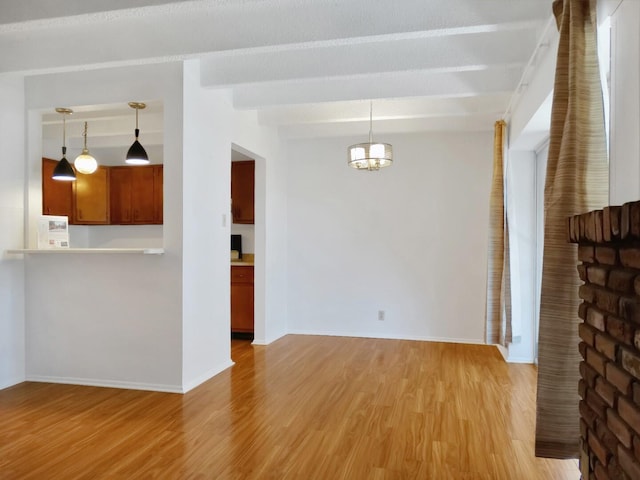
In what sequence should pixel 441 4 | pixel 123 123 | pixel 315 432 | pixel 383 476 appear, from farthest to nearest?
pixel 123 123
pixel 315 432
pixel 441 4
pixel 383 476

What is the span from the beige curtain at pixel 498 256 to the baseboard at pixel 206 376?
8.50 feet

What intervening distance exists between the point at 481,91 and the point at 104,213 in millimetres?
4986

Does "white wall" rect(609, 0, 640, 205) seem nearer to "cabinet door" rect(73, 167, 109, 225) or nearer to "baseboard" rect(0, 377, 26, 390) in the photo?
"baseboard" rect(0, 377, 26, 390)

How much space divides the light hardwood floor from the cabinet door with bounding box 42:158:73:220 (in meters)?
2.68

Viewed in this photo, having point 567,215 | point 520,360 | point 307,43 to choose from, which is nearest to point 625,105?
point 567,215

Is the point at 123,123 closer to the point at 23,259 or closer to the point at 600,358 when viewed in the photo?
the point at 23,259

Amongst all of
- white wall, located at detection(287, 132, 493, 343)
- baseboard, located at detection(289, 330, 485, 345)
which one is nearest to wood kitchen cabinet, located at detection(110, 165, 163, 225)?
white wall, located at detection(287, 132, 493, 343)

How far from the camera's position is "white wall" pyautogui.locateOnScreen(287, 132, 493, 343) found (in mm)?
5496

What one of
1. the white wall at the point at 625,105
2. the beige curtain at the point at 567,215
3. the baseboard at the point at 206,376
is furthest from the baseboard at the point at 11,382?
the white wall at the point at 625,105

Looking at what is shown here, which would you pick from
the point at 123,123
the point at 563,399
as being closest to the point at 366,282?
the point at 123,123

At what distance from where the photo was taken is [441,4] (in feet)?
8.56

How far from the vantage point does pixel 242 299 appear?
221 inches

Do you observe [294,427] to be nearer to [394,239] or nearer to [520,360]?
[520,360]

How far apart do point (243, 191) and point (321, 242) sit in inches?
48.3
